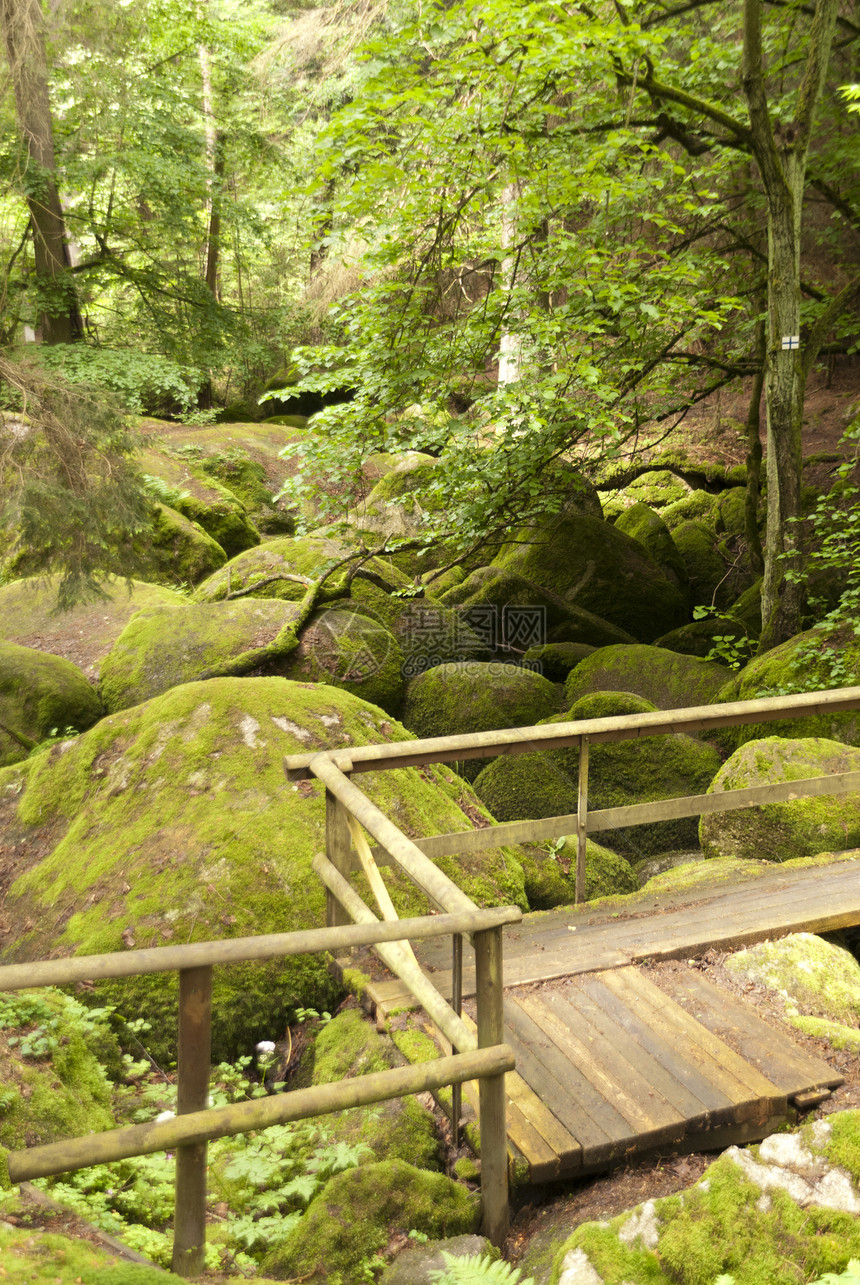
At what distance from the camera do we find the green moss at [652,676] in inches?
342

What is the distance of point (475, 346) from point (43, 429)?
3.87m

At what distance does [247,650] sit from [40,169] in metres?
7.36

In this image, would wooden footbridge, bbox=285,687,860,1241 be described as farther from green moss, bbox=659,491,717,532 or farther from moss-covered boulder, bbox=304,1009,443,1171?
green moss, bbox=659,491,717,532

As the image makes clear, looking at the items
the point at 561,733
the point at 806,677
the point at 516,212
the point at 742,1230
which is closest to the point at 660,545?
the point at 806,677

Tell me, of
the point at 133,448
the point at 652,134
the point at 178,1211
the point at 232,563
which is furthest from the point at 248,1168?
the point at 652,134

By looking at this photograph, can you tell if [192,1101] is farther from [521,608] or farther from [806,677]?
[521,608]

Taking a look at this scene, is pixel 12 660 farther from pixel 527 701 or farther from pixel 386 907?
pixel 386 907

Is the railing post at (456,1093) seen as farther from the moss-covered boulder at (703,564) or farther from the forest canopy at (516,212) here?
the moss-covered boulder at (703,564)

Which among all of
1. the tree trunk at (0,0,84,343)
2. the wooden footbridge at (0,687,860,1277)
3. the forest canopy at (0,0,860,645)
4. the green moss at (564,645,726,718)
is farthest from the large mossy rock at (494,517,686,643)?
the tree trunk at (0,0,84,343)

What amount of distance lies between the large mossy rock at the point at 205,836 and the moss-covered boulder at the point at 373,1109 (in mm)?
376

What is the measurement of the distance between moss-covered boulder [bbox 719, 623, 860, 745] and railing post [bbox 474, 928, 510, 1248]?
16.4 feet

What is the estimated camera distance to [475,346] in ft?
25.7

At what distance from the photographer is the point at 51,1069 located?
2.95 m

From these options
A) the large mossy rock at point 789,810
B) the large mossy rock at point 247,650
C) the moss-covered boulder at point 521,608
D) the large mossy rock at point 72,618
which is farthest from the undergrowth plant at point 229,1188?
the moss-covered boulder at point 521,608
